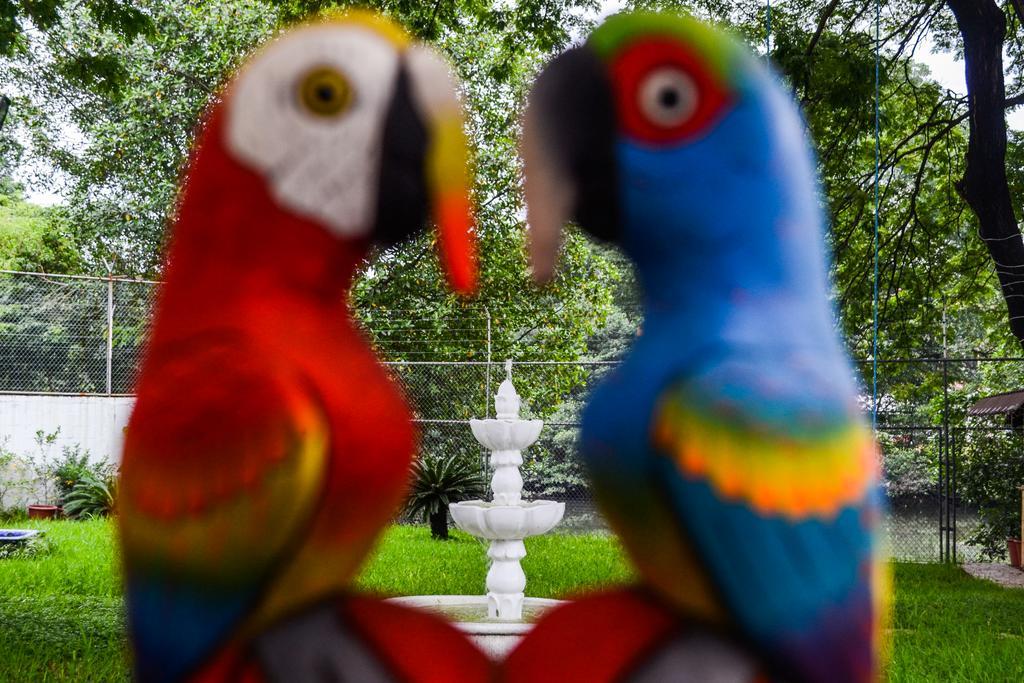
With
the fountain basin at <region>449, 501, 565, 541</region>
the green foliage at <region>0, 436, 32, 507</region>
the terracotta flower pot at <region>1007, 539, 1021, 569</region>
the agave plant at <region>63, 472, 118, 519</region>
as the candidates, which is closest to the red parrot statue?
the fountain basin at <region>449, 501, 565, 541</region>

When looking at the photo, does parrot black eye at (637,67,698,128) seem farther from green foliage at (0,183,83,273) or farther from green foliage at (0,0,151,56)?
green foliage at (0,183,83,273)

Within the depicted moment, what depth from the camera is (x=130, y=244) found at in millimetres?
13320

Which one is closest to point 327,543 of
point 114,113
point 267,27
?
point 267,27

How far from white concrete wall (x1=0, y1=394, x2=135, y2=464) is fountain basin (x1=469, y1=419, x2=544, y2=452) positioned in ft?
23.3

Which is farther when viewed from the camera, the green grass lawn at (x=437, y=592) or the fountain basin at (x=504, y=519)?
the fountain basin at (x=504, y=519)

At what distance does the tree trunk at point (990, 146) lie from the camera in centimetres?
542

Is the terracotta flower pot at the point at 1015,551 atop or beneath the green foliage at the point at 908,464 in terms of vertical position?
beneath

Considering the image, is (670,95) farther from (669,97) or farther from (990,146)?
(990,146)

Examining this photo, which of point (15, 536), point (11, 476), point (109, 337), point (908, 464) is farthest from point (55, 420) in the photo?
point (908, 464)

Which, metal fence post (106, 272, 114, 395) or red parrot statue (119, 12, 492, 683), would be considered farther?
metal fence post (106, 272, 114, 395)

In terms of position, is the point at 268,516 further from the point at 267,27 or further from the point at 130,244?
the point at 130,244

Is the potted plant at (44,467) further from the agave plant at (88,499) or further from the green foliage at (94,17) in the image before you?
the green foliage at (94,17)

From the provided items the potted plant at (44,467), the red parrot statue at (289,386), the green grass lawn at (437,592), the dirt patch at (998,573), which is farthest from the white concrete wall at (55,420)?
the red parrot statue at (289,386)

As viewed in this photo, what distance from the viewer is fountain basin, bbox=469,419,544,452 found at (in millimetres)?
5680
